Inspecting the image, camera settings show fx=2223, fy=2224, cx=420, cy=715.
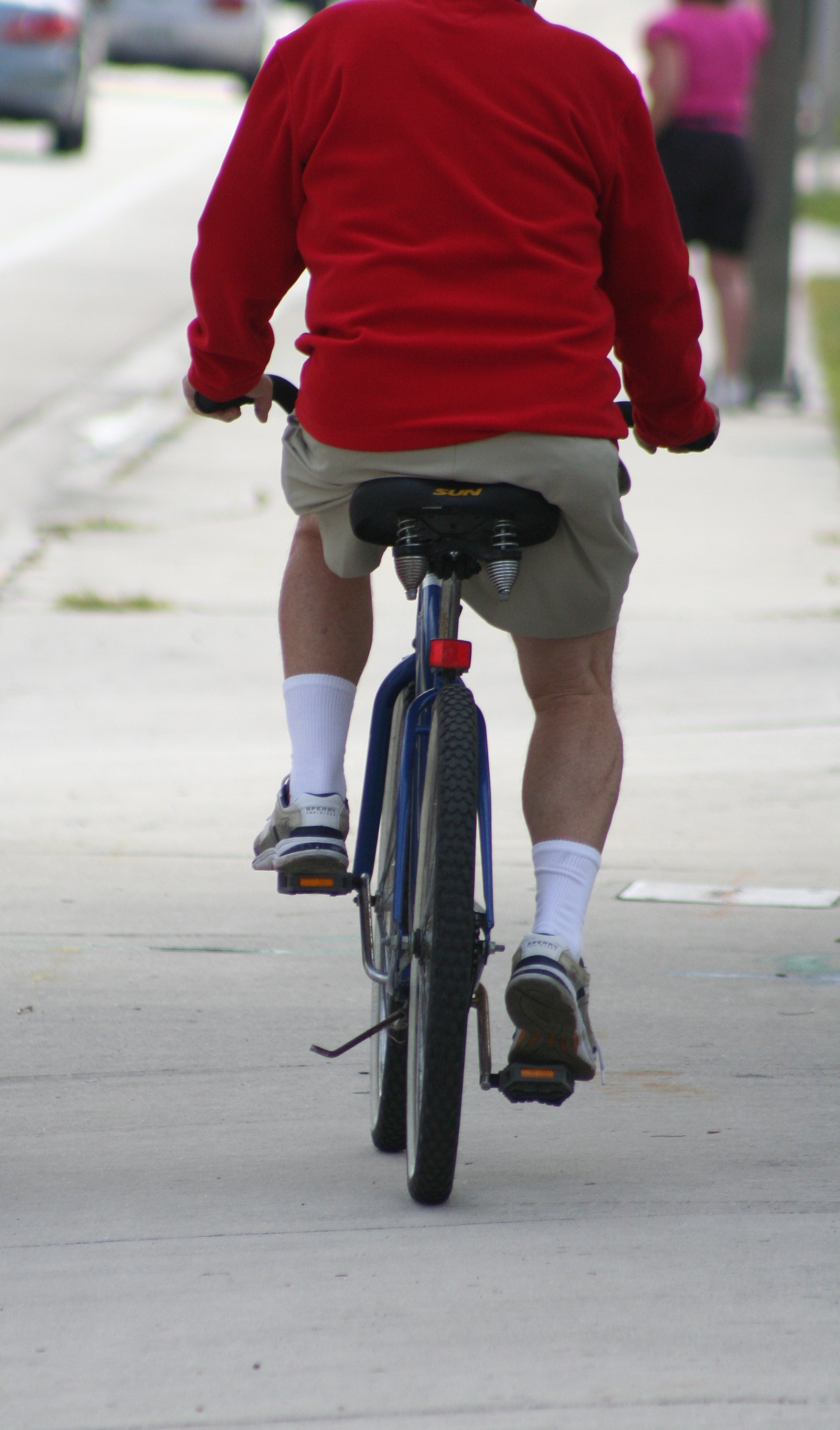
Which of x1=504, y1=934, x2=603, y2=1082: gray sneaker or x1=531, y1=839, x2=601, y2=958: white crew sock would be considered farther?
x1=531, y1=839, x2=601, y2=958: white crew sock

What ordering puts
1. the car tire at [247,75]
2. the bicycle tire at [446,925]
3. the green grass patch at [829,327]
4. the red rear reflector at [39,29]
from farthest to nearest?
the car tire at [247,75], the red rear reflector at [39,29], the green grass patch at [829,327], the bicycle tire at [446,925]

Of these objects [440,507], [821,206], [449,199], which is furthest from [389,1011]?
[821,206]

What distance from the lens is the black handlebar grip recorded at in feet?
11.3

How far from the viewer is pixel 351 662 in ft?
11.5

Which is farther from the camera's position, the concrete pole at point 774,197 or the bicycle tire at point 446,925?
the concrete pole at point 774,197

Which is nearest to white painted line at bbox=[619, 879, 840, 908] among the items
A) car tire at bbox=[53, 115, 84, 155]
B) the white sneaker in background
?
the white sneaker in background

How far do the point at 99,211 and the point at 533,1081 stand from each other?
15.4 meters

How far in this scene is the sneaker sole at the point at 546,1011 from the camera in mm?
3107

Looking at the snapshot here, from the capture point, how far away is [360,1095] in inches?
145

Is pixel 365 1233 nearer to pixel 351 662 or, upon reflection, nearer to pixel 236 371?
pixel 351 662

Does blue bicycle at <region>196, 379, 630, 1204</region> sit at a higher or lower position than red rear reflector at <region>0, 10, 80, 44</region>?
higher

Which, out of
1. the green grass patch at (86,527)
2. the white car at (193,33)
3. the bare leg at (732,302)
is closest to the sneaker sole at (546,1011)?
the green grass patch at (86,527)

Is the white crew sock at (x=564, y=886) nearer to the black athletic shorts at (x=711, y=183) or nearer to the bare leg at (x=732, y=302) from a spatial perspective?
the black athletic shorts at (x=711, y=183)

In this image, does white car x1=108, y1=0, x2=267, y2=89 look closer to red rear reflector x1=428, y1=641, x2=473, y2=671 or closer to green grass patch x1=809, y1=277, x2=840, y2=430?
green grass patch x1=809, y1=277, x2=840, y2=430
